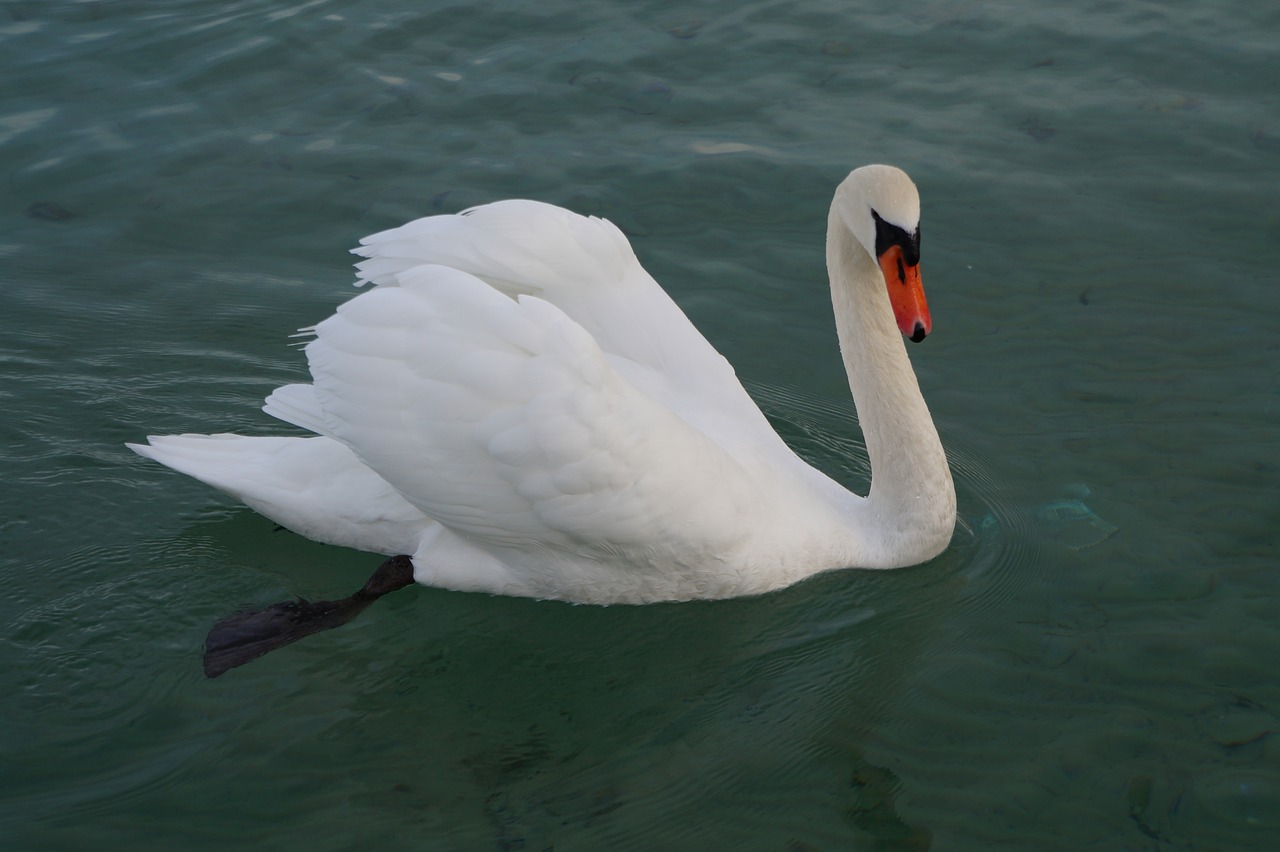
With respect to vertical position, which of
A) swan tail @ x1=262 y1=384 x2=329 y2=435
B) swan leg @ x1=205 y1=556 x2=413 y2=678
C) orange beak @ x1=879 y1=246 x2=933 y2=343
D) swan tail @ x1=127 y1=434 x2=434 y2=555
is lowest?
swan leg @ x1=205 y1=556 x2=413 y2=678

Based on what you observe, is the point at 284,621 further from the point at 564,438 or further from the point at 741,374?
the point at 741,374

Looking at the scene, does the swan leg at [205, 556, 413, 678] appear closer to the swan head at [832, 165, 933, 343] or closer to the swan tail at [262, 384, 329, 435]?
the swan tail at [262, 384, 329, 435]

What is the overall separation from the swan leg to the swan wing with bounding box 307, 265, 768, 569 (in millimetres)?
411

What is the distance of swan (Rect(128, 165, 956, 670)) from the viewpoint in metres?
4.51

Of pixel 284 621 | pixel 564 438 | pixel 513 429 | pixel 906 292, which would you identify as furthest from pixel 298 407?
pixel 906 292

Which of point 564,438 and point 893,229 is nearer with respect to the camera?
point 564,438

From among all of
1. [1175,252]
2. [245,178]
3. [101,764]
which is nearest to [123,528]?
[101,764]

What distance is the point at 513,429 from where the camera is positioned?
448 cm

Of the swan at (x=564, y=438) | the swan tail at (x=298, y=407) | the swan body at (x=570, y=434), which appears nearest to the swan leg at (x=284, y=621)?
the swan at (x=564, y=438)

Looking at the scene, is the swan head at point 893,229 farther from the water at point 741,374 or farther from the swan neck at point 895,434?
the water at point 741,374

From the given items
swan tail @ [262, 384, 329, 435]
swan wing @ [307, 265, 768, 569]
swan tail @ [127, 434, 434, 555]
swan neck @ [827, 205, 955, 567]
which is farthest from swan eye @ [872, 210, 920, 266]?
swan tail @ [262, 384, 329, 435]

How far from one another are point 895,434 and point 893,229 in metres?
0.89

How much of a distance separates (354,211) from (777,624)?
12.7 ft

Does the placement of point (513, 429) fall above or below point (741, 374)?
above
